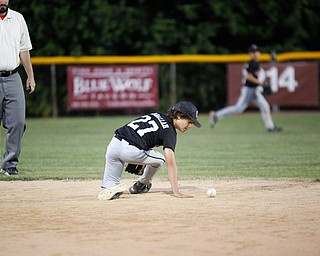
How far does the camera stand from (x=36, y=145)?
16.2m

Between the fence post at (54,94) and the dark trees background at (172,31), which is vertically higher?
the dark trees background at (172,31)

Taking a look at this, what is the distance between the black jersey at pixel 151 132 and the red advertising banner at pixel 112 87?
49.1 ft

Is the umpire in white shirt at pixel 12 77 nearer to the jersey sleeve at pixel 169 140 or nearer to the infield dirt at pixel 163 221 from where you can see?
the infield dirt at pixel 163 221

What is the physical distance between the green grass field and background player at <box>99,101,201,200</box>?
2149 millimetres

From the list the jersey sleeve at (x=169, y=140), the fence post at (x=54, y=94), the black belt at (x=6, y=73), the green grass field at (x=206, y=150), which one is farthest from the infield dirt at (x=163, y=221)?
the fence post at (x=54, y=94)

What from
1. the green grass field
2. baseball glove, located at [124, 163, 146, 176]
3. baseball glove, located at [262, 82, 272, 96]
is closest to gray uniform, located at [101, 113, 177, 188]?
baseball glove, located at [124, 163, 146, 176]

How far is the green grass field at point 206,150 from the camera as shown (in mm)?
11773

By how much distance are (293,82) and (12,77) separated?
47.8ft

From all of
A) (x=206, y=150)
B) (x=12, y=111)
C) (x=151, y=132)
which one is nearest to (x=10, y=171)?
(x=12, y=111)

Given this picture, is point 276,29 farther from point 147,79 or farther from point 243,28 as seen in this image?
point 147,79

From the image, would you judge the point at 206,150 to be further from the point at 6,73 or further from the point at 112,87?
the point at 112,87

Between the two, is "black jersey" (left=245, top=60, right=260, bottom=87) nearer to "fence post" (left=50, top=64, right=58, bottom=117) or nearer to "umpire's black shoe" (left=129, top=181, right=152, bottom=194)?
"fence post" (left=50, top=64, right=58, bottom=117)

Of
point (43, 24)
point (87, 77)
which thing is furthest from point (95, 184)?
point (43, 24)

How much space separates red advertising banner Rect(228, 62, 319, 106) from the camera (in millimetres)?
24531
